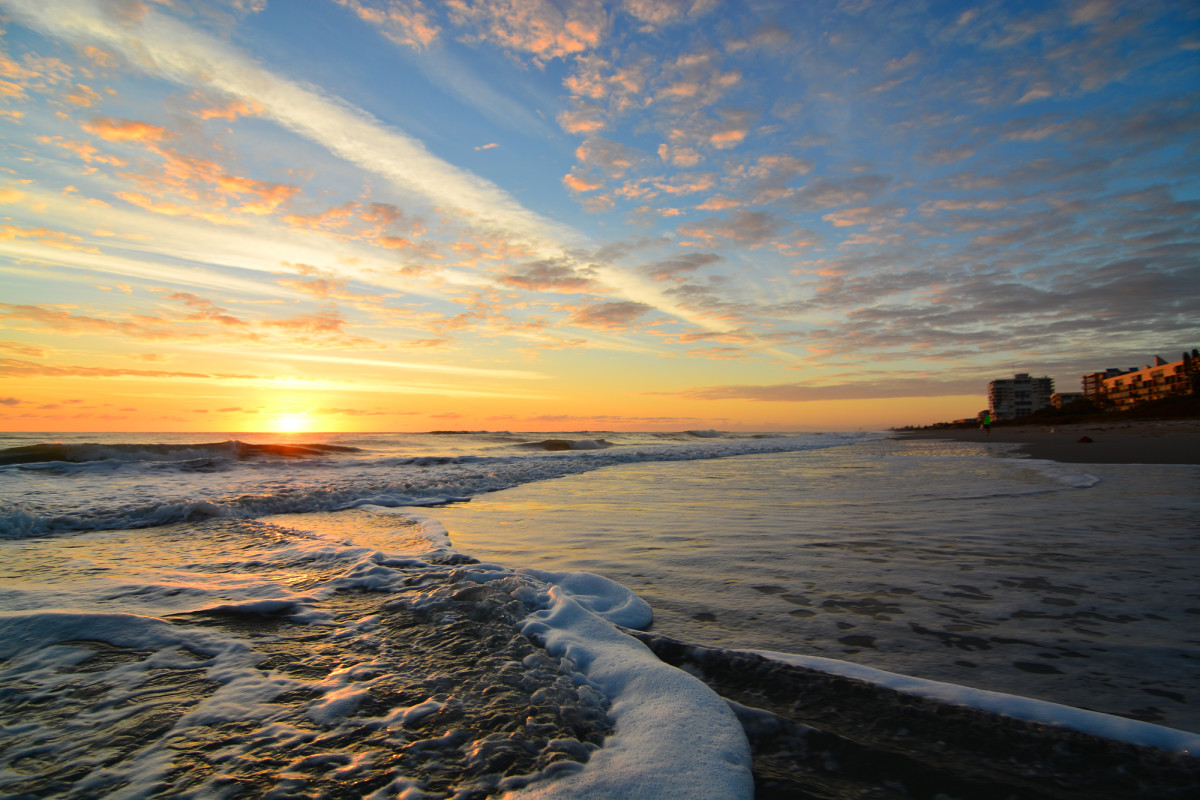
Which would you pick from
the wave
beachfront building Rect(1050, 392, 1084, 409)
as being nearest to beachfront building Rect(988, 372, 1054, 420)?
beachfront building Rect(1050, 392, 1084, 409)

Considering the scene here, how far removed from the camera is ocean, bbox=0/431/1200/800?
1.85 m

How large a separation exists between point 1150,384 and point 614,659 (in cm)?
11548

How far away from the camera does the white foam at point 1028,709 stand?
1.88 m

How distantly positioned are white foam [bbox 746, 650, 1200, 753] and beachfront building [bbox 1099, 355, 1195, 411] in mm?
86405

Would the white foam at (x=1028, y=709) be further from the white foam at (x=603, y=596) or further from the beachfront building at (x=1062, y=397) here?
the beachfront building at (x=1062, y=397)

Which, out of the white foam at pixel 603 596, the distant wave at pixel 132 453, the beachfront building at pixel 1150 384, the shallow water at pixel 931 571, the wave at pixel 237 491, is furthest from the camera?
the beachfront building at pixel 1150 384

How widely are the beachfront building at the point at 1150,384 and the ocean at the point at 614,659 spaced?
84.7 meters

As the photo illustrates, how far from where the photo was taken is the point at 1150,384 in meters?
79.4

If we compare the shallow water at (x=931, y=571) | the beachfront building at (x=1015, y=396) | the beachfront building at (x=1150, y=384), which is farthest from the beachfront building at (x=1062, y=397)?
the shallow water at (x=931, y=571)

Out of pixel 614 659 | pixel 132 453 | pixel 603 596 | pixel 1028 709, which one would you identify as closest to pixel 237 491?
pixel 603 596

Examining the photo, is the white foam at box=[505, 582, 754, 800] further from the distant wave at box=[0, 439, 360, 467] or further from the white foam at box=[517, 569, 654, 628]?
the distant wave at box=[0, 439, 360, 467]

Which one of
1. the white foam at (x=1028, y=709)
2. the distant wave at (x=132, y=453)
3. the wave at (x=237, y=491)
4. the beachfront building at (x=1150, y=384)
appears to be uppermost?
the beachfront building at (x=1150, y=384)

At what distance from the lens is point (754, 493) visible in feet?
31.1

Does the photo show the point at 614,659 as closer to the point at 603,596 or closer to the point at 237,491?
the point at 603,596
